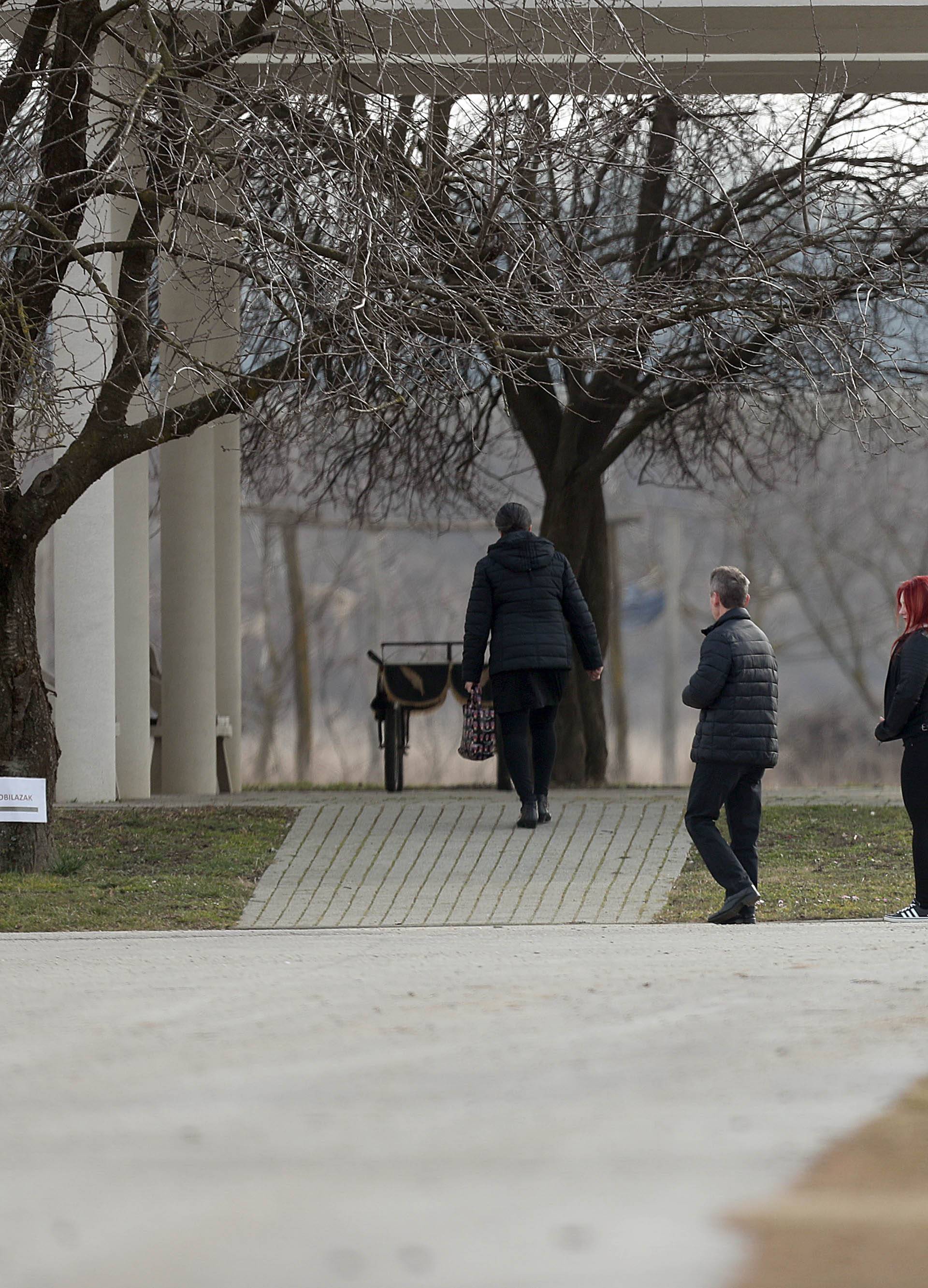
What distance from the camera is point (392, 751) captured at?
11648 mm

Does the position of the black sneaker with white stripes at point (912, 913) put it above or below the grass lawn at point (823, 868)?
above

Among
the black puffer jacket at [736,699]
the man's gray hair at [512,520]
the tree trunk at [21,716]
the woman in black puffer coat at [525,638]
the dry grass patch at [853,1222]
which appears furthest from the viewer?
the man's gray hair at [512,520]

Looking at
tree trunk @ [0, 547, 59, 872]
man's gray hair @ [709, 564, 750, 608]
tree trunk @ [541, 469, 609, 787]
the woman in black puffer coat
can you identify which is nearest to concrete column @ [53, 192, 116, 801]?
tree trunk @ [0, 547, 59, 872]

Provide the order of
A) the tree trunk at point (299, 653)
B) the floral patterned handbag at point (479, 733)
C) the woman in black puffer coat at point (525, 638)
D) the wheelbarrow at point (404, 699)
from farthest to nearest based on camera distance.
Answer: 1. the tree trunk at point (299, 653)
2. the wheelbarrow at point (404, 699)
3. the floral patterned handbag at point (479, 733)
4. the woman in black puffer coat at point (525, 638)

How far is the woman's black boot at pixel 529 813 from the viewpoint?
8.92 meters

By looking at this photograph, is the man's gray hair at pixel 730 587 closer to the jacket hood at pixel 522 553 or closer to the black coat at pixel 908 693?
the black coat at pixel 908 693

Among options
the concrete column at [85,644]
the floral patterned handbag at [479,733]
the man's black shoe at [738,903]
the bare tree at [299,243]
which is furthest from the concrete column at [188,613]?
the man's black shoe at [738,903]

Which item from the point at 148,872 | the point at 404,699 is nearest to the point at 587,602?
the point at 404,699

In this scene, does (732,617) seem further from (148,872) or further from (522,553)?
(148,872)

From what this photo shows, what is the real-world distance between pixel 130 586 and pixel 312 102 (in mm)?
4990

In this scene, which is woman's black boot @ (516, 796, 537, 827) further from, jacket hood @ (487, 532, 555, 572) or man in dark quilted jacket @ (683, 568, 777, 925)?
man in dark quilted jacket @ (683, 568, 777, 925)

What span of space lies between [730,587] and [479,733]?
2.91 meters

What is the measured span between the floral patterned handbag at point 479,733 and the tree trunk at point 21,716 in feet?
8.23

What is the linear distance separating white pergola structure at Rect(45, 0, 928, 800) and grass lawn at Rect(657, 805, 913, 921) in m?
4.05
